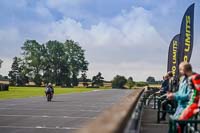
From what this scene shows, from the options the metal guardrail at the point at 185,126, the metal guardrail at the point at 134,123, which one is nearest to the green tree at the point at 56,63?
the metal guardrail at the point at 134,123

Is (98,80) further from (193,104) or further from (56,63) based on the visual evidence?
(193,104)

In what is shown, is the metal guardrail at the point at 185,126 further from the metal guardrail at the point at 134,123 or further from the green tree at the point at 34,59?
the green tree at the point at 34,59

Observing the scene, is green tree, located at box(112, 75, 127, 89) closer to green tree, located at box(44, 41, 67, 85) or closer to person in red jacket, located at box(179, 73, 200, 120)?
green tree, located at box(44, 41, 67, 85)

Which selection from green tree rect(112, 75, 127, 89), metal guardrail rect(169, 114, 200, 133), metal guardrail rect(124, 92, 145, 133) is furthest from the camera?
green tree rect(112, 75, 127, 89)

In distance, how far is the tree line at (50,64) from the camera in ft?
509

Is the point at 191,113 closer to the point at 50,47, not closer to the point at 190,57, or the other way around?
the point at 190,57

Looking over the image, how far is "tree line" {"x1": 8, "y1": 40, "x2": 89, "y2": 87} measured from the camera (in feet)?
509

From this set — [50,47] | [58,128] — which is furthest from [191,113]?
[50,47]

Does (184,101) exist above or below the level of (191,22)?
below

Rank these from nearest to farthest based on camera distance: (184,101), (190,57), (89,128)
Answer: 1. (89,128)
2. (184,101)
3. (190,57)

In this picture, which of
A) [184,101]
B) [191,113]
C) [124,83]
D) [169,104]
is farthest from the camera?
[124,83]

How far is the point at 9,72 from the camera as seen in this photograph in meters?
167

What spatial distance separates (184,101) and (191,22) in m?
14.7

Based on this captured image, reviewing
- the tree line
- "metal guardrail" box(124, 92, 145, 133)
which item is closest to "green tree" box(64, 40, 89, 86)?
the tree line
